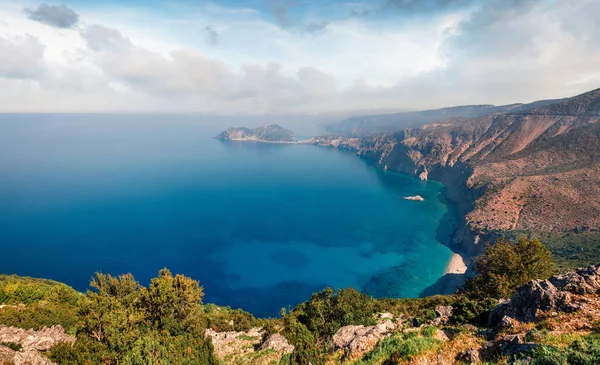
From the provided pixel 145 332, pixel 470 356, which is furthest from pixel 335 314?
pixel 470 356

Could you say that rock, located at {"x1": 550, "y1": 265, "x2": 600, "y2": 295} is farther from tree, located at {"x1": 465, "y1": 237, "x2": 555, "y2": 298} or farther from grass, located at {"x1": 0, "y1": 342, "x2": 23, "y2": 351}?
grass, located at {"x1": 0, "y1": 342, "x2": 23, "y2": 351}

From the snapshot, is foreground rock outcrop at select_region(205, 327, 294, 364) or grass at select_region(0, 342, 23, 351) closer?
grass at select_region(0, 342, 23, 351)

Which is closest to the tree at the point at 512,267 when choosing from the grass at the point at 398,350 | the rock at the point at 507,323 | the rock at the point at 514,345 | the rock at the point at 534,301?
the rock at the point at 534,301

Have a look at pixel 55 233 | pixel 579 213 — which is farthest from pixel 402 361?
pixel 55 233

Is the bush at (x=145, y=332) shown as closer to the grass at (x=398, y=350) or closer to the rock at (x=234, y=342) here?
the rock at (x=234, y=342)

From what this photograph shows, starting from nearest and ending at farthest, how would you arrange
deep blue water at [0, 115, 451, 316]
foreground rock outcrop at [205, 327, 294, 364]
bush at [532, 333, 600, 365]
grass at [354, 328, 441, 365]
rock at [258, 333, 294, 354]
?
bush at [532, 333, 600, 365] < grass at [354, 328, 441, 365] < foreground rock outcrop at [205, 327, 294, 364] < rock at [258, 333, 294, 354] < deep blue water at [0, 115, 451, 316]

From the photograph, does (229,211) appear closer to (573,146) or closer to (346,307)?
(346,307)

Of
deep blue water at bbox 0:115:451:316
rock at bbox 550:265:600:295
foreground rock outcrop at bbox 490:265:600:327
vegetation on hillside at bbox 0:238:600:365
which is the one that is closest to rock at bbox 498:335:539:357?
vegetation on hillside at bbox 0:238:600:365
